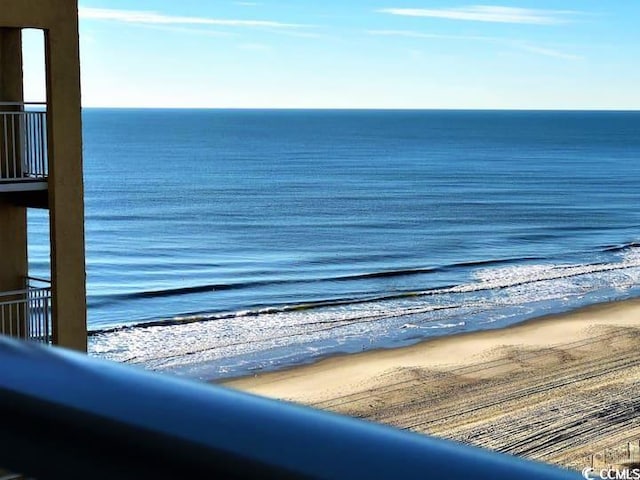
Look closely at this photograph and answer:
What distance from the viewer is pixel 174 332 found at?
31.8 m

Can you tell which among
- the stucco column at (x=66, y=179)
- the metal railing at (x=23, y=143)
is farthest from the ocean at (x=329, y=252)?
the metal railing at (x=23, y=143)

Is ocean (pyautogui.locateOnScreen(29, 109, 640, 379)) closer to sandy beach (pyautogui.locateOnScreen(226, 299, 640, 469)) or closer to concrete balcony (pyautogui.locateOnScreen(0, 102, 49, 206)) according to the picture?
sandy beach (pyautogui.locateOnScreen(226, 299, 640, 469))

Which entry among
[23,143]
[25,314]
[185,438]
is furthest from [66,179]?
[185,438]

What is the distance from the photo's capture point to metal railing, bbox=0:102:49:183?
13570 millimetres

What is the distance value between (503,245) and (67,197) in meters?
42.3

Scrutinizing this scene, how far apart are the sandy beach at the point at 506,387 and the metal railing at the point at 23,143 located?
380 inches

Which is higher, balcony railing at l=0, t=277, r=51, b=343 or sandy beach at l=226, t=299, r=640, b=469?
balcony railing at l=0, t=277, r=51, b=343

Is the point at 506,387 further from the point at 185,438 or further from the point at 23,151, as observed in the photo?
the point at 185,438

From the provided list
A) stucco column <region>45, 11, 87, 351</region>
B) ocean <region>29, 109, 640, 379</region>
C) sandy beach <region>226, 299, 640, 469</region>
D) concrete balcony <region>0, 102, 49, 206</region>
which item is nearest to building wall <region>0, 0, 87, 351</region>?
stucco column <region>45, 11, 87, 351</region>

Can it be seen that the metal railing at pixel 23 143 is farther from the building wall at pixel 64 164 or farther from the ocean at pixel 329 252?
the ocean at pixel 329 252

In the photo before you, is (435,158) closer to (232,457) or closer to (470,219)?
(470,219)

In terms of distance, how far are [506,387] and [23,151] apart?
46.7 feet

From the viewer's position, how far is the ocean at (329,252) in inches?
1254

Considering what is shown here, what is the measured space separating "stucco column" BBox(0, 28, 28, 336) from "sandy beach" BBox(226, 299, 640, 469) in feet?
29.8
